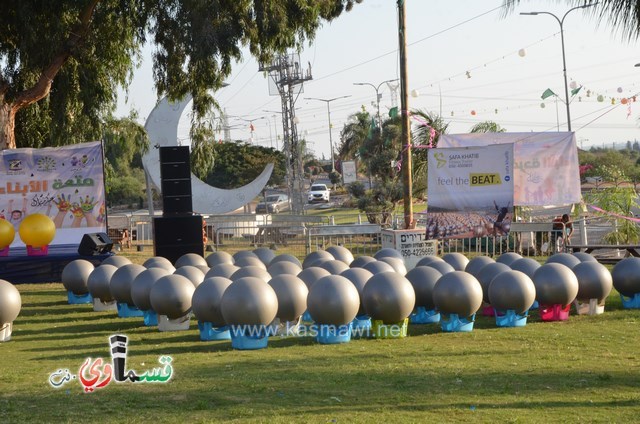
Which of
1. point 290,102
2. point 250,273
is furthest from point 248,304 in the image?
point 290,102

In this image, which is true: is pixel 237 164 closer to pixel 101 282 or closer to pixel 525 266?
pixel 101 282

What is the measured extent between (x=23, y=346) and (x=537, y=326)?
8.26 metres

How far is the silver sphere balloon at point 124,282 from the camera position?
16.9m

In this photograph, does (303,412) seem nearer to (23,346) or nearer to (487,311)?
(23,346)

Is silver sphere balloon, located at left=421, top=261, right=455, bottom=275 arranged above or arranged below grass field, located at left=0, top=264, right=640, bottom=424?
above

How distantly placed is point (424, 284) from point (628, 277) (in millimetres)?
3909

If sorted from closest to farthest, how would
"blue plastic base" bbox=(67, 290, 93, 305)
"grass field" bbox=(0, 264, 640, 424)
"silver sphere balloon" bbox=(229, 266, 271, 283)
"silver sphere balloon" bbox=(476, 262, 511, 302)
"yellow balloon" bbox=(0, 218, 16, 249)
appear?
1. "grass field" bbox=(0, 264, 640, 424)
2. "silver sphere balloon" bbox=(229, 266, 271, 283)
3. "silver sphere balloon" bbox=(476, 262, 511, 302)
4. "blue plastic base" bbox=(67, 290, 93, 305)
5. "yellow balloon" bbox=(0, 218, 16, 249)

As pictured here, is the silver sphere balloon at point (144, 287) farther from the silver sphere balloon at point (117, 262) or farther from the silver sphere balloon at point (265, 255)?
the silver sphere balloon at point (265, 255)

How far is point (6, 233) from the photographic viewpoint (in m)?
23.2

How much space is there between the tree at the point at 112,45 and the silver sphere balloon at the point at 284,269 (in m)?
8.76

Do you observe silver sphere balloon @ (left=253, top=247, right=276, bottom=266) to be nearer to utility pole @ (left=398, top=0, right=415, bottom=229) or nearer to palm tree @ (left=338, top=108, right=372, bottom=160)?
utility pole @ (left=398, top=0, right=415, bottom=229)

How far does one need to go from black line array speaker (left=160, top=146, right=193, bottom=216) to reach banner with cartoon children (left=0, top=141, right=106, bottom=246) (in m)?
3.21

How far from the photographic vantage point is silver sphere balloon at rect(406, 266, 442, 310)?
1534 cm

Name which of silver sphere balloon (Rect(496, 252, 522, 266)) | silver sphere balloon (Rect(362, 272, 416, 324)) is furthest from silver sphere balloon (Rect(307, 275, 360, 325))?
silver sphere balloon (Rect(496, 252, 522, 266))
